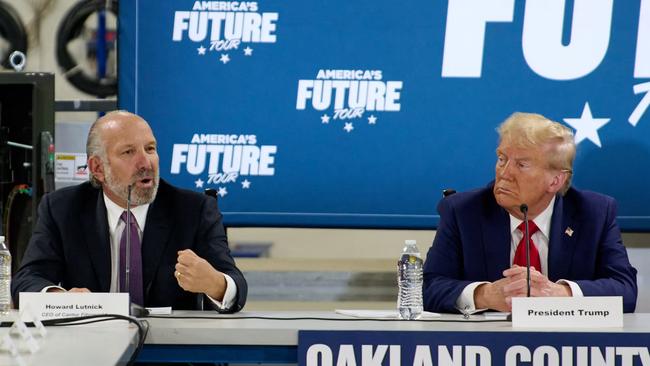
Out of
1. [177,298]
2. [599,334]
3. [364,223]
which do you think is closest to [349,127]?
[364,223]

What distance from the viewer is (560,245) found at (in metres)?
3.40

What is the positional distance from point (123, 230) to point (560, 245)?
57.4 inches

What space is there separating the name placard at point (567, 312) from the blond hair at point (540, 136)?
804 millimetres

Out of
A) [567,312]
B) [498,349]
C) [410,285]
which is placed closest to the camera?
[498,349]

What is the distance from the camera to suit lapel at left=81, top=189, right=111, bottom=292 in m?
3.31

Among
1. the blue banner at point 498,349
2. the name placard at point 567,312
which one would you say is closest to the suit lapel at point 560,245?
the name placard at point 567,312

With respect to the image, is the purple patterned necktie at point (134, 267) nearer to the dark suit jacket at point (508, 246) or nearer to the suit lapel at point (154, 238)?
the suit lapel at point (154, 238)

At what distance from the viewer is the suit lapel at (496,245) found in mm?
3402

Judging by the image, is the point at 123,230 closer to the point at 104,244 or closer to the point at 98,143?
the point at 104,244

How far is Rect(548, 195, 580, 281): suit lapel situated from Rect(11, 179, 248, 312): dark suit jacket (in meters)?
1.03

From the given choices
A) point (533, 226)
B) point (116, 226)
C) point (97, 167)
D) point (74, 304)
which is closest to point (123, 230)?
point (116, 226)

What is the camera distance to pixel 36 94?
4469 millimetres

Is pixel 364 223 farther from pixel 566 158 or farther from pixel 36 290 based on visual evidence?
Answer: pixel 36 290

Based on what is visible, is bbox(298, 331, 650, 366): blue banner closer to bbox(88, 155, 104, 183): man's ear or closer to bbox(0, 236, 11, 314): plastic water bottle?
bbox(0, 236, 11, 314): plastic water bottle
